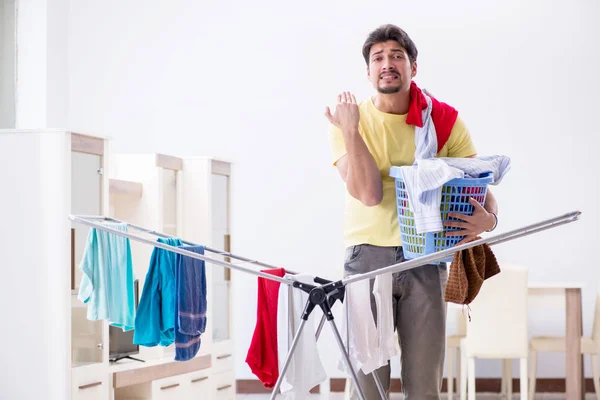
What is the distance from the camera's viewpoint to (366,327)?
2.38m

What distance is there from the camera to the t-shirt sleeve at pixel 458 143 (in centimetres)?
258

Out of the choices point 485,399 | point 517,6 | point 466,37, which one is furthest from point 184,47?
point 485,399

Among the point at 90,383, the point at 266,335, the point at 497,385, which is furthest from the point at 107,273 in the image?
the point at 497,385

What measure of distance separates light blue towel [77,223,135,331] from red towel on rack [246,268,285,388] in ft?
1.49

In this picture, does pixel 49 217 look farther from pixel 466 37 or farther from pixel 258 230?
pixel 466 37

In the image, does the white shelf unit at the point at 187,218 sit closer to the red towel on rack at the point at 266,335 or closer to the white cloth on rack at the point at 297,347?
the red towel on rack at the point at 266,335

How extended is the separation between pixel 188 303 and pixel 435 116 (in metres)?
0.94

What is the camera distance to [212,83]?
6281 millimetres

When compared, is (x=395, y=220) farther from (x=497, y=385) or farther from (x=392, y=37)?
(x=497, y=385)

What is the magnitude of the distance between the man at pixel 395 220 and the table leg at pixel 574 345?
2.94 metres

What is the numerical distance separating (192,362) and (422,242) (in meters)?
2.72

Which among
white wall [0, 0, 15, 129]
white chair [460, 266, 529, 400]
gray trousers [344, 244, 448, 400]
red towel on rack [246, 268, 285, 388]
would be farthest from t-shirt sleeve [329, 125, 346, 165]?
white wall [0, 0, 15, 129]

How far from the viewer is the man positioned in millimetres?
2482

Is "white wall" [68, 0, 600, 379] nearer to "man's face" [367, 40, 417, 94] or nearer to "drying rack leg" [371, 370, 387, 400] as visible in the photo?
"drying rack leg" [371, 370, 387, 400]
